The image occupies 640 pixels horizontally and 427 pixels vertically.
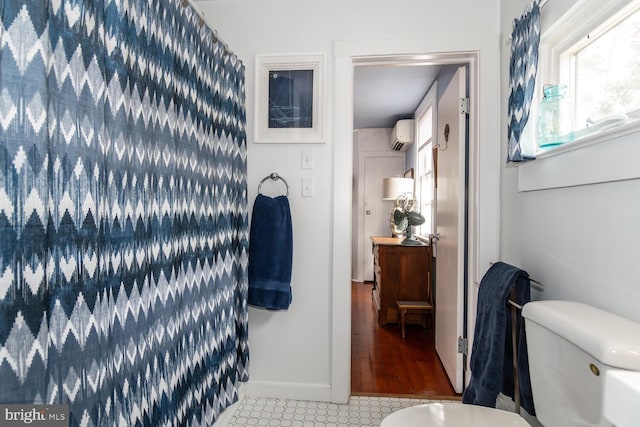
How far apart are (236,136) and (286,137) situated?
301 millimetres

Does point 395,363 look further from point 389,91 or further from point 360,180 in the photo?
point 360,180

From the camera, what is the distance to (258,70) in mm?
2055

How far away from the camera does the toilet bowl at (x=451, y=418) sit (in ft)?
3.53

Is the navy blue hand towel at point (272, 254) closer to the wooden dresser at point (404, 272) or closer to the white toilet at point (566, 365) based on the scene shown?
the white toilet at point (566, 365)

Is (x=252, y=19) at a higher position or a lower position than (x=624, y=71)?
higher

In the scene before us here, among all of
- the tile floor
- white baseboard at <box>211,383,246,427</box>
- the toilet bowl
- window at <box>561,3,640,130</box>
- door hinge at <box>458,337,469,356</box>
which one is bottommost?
the tile floor

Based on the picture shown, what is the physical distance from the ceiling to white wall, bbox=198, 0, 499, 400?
84 cm

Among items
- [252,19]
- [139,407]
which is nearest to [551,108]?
[252,19]

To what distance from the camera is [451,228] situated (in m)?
2.29

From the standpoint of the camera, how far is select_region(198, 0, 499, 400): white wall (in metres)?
2.00

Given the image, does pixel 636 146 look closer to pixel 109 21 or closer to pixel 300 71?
pixel 109 21

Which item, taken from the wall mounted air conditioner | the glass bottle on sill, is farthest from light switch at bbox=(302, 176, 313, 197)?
the wall mounted air conditioner

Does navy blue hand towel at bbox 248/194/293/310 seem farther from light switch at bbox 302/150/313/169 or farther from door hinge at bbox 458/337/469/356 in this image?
door hinge at bbox 458/337/469/356

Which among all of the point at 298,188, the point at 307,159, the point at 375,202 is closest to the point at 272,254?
the point at 298,188
